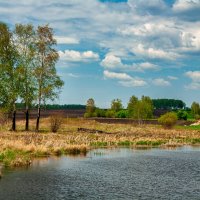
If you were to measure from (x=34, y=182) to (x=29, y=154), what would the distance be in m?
13.5

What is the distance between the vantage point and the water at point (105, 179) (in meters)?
27.9

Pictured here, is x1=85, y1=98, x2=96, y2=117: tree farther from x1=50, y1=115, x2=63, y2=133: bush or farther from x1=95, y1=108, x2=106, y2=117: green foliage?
x1=50, y1=115, x2=63, y2=133: bush

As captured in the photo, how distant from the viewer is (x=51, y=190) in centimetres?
2897

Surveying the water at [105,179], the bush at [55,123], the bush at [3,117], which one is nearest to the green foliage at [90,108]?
the bush at [3,117]

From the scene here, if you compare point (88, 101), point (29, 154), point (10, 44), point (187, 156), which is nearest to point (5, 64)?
point (10, 44)

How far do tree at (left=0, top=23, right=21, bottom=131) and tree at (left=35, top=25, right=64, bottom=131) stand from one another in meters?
3.52

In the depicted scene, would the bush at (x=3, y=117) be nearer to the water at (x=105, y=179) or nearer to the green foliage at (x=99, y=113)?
the water at (x=105, y=179)

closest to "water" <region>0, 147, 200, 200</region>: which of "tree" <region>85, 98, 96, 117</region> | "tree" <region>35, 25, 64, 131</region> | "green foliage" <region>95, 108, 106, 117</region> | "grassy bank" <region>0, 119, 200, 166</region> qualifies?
"grassy bank" <region>0, 119, 200, 166</region>

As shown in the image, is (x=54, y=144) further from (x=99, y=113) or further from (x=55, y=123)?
(x=99, y=113)

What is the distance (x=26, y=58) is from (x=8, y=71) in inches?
147

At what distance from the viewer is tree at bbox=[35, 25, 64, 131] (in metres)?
69.8

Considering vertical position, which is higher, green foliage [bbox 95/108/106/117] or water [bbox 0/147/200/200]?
green foliage [bbox 95/108/106/117]

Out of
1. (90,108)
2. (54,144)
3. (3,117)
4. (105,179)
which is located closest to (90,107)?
(90,108)

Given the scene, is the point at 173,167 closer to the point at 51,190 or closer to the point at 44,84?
the point at 51,190
